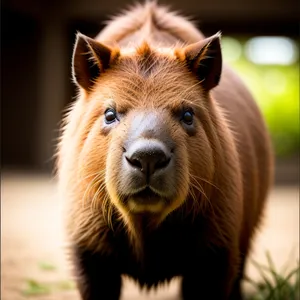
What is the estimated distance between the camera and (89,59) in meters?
3.66

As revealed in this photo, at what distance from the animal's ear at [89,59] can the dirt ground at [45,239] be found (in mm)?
1050

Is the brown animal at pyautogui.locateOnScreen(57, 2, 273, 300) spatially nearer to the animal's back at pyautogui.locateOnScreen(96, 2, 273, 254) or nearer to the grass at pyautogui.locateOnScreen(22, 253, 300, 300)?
the animal's back at pyautogui.locateOnScreen(96, 2, 273, 254)

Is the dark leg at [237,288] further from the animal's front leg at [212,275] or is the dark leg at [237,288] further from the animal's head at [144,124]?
the animal's head at [144,124]

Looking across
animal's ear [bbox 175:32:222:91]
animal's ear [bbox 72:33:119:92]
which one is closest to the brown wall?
animal's ear [bbox 72:33:119:92]

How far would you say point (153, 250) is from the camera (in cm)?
365

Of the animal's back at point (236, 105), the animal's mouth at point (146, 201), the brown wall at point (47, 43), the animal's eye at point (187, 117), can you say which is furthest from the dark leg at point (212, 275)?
the brown wall at point (47, 43)

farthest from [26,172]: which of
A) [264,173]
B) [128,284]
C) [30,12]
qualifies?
[264,173]

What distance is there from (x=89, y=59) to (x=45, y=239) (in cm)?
390

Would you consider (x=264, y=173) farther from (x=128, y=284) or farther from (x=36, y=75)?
(x=36, y=75)

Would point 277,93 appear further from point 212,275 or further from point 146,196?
point 146,196

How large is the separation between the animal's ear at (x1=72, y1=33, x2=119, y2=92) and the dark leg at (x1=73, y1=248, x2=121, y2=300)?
101cm

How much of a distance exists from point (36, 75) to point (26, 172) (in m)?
2.35

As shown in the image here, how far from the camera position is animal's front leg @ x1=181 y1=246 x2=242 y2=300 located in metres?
3.73

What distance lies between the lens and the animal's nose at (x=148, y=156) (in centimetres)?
294
